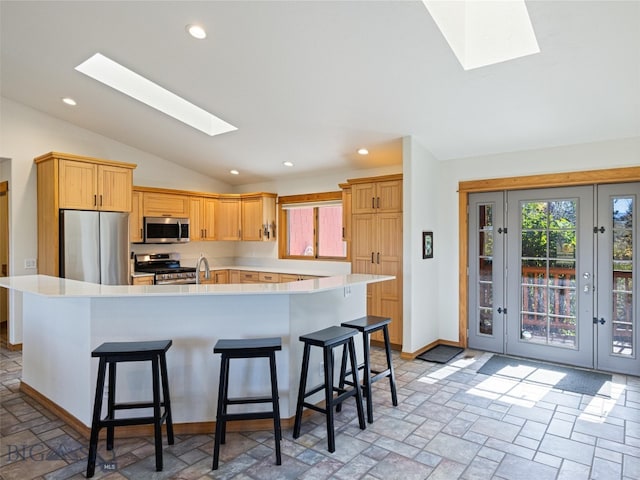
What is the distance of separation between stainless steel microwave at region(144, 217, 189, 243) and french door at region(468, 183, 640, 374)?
4272 mm

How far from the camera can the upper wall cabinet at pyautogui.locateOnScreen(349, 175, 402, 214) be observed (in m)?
→ 4.75

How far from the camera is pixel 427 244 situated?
185 inches

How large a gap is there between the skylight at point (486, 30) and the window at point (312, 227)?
3.09 metres

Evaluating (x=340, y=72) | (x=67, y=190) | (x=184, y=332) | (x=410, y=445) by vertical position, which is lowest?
(x=410, y=445)

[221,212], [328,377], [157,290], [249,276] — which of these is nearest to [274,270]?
[249,276]

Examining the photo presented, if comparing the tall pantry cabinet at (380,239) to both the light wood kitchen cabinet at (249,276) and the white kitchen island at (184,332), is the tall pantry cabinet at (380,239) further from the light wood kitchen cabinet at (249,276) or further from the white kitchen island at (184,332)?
the white kitchen island at (184,332)

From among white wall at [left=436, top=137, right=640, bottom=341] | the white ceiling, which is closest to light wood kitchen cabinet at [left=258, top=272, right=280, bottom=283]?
the white ceiling

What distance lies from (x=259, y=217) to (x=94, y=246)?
100 inches

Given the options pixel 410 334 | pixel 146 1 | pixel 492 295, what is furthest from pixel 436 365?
pixel 146 1

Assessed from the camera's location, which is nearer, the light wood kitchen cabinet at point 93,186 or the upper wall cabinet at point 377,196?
the light wood kitchen cabinet at point 93,186

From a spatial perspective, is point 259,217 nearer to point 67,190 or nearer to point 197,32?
point 67,190

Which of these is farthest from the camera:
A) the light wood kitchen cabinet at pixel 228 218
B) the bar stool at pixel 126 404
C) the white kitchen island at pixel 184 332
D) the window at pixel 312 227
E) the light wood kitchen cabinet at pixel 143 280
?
the light wood kitchen cabinet at pixel 228 218

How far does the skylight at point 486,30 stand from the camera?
9.41 feet

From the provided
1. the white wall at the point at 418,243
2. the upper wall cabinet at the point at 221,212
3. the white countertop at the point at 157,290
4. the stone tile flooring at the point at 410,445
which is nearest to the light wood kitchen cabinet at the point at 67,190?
the upper wall cabinet at the point at 221,212
